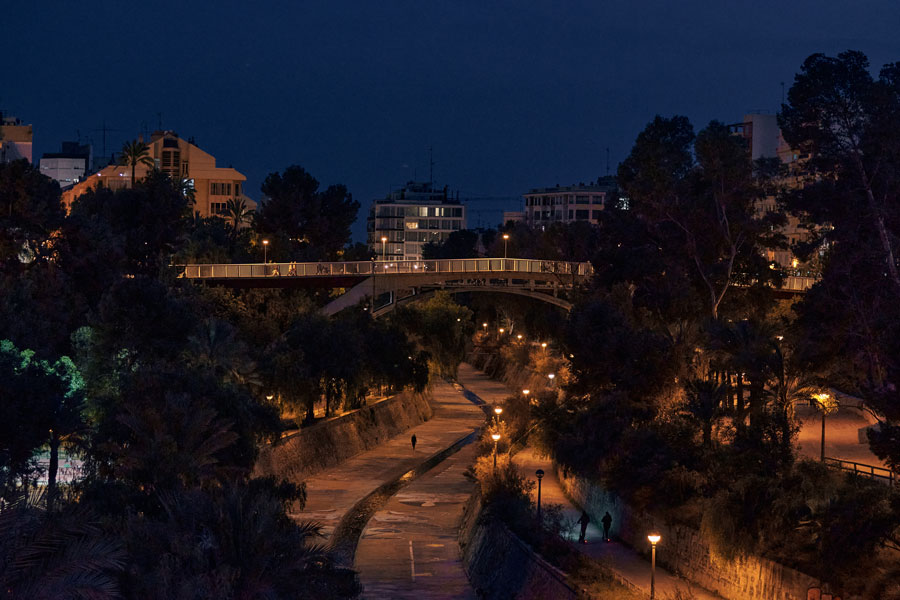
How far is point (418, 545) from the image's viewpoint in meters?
45.9

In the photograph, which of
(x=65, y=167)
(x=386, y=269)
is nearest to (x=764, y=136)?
(x=386, y=269)

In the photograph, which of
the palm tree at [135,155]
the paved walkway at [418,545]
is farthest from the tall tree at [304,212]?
the paved walkway at [418,545]

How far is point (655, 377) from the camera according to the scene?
46.0 m

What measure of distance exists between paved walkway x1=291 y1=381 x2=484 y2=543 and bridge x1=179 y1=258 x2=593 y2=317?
9117 millimetres

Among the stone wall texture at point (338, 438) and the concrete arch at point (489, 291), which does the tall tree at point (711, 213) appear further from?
the stone wall texture at point (338, 438)

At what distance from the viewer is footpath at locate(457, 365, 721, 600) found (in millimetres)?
34031

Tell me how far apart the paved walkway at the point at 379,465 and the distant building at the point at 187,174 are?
165ft

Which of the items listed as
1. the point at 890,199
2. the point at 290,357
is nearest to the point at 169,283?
the point at 290,357

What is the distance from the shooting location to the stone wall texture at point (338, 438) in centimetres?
5314

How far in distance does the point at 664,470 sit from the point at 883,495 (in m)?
10.5

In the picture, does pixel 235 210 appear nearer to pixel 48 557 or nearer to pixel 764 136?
pixel 764 136

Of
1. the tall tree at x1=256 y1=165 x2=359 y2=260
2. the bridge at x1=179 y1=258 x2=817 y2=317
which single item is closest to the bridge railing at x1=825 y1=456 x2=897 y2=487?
the bridge at x1=179 y1=258 x2=817 y2=317

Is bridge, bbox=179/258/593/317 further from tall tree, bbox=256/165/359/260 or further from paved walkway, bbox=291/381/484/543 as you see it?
tall tree, bbox=256/165/359/260

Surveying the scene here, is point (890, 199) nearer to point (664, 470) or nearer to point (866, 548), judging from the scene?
point (664, 470)
